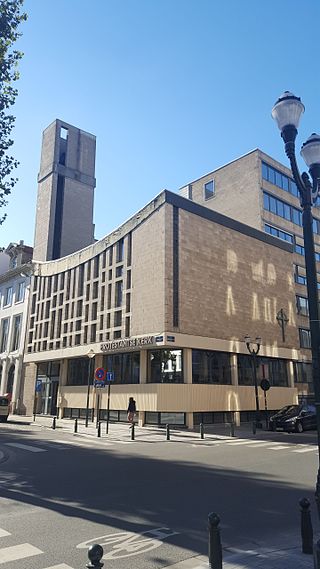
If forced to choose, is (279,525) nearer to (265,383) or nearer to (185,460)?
(185,460)

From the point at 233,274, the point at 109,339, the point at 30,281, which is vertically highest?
the point at 30,281

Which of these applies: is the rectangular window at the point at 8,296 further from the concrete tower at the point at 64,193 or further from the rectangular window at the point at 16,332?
the concrete tower at the point at 64,193

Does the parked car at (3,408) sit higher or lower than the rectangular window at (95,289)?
lower

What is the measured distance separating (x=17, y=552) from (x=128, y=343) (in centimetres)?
2170

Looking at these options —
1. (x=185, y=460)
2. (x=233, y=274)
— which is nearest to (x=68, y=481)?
(x=185, y=460)

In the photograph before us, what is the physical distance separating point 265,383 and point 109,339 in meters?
10.6

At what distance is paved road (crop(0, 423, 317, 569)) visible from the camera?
215 inches

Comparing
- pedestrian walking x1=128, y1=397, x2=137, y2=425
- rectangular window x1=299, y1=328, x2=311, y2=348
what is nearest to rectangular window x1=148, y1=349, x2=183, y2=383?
pedestrian walking x1=128, y1=397, x2=137, y2=425

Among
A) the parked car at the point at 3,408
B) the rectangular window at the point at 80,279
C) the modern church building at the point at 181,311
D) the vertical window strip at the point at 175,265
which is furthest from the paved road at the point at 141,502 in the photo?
the rectangular window at the point at 80,279

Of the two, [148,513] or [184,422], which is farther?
[184,422]

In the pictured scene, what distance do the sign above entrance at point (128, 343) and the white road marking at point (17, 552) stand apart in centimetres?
1965

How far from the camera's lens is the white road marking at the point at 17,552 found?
504cm

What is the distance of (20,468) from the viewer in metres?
11.8

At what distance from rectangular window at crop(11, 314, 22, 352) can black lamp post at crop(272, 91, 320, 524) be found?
4098 centimetres
